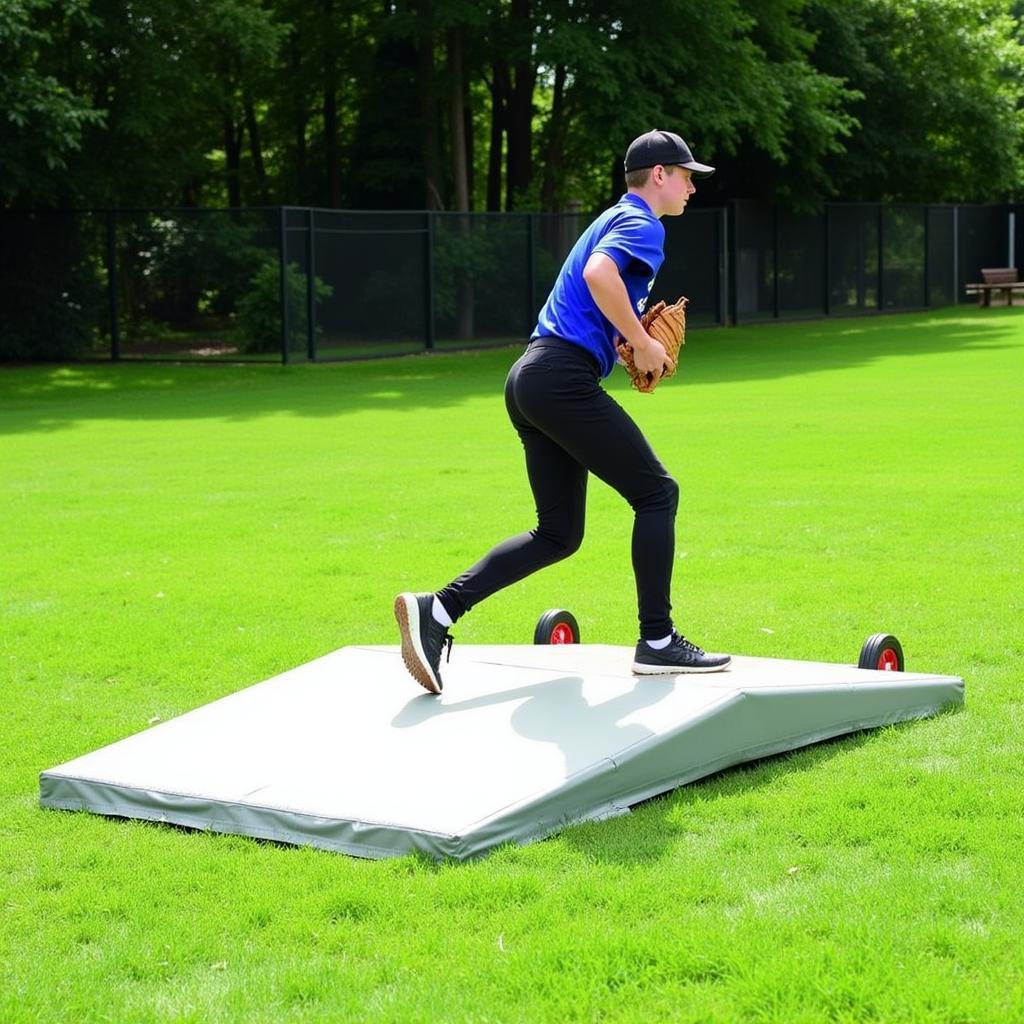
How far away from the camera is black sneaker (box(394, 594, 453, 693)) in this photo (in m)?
5.68

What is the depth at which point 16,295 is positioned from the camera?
29.6 metres

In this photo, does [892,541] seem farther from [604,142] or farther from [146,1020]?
[604,142]

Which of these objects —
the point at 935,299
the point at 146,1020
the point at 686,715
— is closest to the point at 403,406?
A: the point at 686,715

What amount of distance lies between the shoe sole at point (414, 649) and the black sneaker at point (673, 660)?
753mm

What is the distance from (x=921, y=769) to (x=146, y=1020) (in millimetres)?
2751

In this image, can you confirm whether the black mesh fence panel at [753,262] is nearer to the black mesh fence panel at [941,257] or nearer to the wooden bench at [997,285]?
the black mesh fence panel at [941,257]

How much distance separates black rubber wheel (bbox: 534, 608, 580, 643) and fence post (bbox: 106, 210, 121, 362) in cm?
2336

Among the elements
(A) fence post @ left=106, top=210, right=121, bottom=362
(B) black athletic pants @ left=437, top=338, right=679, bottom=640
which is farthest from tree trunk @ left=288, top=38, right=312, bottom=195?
(B) black athletic pants @ left=437, top=338, right=679, bottom=640

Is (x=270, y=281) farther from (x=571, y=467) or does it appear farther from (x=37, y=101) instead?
(x=571, y=467)

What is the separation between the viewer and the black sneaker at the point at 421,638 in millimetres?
5680

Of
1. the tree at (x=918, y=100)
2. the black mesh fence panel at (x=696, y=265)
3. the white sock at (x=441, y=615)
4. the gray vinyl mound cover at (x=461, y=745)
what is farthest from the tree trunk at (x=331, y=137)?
the gray vinyl mound cover at (x=461, y=745)

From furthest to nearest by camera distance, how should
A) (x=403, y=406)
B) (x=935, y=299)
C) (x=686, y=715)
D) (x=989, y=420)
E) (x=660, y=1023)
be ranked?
(x=935, y=299) < (x=403, y=406) < (x=989, y=420) < (x=686, y=715) < (x=660, y=1023)

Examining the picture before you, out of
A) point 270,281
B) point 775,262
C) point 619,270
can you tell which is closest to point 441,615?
point 619,270

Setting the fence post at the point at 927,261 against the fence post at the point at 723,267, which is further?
the fence post at the point at 927,261
